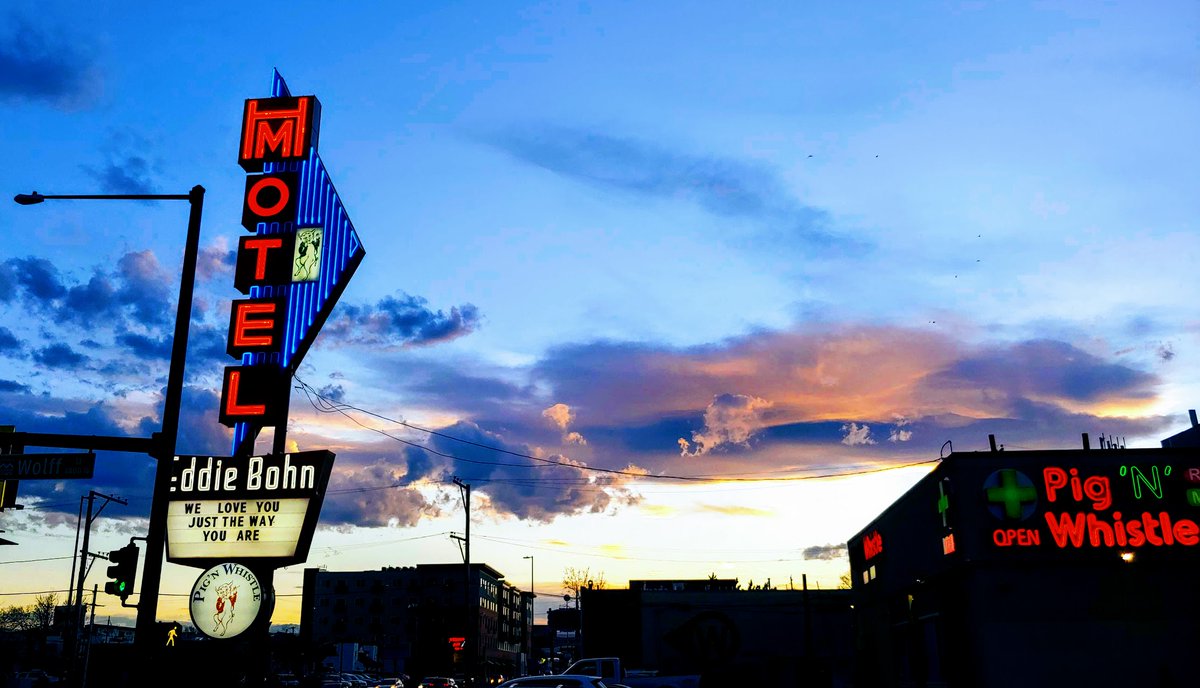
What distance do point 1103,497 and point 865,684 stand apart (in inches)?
781

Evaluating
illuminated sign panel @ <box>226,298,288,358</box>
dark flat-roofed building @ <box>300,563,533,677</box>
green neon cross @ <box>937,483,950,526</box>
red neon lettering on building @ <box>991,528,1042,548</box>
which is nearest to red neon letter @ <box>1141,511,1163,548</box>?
red neon lettering on building @ <box>991,528,1042,548</box>

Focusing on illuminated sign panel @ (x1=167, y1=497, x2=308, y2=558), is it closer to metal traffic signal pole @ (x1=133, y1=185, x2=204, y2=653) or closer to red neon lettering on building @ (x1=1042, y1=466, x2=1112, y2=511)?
metal traffic signal pole @ (x1=133, y1=185, x2=204, y2=653)

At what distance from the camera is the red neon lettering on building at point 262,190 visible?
90.4 ft

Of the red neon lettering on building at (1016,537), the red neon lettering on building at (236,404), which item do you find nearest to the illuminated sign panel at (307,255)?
the red neon lettering on building at (236,404)

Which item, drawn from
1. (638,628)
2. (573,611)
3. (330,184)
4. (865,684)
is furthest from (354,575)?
(330,184)

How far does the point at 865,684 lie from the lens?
135 ft

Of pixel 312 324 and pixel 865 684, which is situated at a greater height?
pixel 312 324

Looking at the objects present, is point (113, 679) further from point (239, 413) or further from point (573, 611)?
point (573, 611)

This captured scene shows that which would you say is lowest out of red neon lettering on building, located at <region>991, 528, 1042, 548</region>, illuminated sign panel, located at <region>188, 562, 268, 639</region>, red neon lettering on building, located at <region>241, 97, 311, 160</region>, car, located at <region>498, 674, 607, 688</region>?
car, located at <region>498, 674, 607, 688</region>

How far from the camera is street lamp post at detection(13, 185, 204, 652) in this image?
15.7m

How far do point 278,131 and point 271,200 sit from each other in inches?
107

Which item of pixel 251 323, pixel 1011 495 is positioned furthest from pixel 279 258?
pixel 1011 495

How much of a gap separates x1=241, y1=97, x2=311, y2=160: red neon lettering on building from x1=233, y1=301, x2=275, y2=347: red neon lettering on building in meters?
5.58

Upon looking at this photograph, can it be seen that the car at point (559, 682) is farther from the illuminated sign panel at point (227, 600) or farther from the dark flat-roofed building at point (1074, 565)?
the dark flat-roofed building at point (1074, 565)
